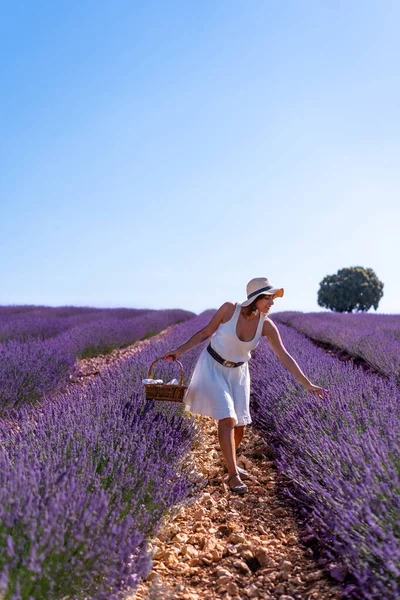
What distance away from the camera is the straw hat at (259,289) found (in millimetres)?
2895

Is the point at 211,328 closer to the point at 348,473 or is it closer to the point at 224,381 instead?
the point at 224,381

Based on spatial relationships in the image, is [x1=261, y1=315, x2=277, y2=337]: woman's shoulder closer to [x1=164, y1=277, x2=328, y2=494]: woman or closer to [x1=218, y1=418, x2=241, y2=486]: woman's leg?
[x1=164, y1=277, x2=328, y2=494]: woman

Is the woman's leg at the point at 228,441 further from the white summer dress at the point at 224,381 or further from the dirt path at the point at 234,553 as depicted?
the dirt path at the point at 234,553

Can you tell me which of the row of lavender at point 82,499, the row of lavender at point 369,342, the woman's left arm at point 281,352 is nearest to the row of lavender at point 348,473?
the woman's left arm at point 281,352

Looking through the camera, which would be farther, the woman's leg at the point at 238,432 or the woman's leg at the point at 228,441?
the woman's leg at the point at 238,432

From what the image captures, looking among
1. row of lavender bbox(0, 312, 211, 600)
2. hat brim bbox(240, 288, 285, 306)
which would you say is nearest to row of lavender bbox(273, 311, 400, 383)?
hat brim bbox(240, 288, 285, 306)

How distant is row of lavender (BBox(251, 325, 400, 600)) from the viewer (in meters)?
1.66

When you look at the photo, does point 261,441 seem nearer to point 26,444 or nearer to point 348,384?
point 348,384

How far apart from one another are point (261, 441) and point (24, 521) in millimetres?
2653

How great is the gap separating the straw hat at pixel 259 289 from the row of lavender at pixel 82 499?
30.9 inches

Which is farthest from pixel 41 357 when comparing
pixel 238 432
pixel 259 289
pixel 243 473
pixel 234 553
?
pixel 234 553

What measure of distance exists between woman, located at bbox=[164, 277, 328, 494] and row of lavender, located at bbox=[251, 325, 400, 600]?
0.85 ft

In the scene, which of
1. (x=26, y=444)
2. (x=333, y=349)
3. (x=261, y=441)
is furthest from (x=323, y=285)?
(x=26, y=444)

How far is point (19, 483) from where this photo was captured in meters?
1.66
